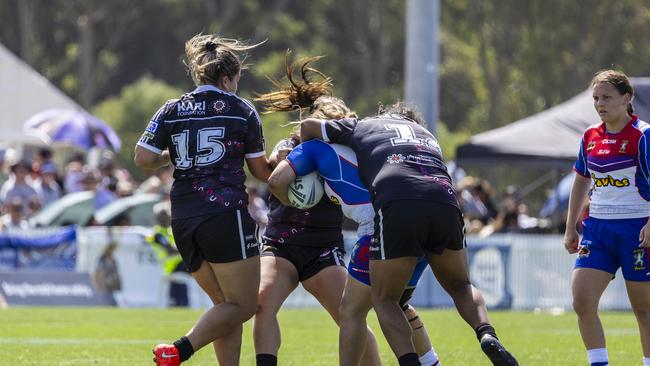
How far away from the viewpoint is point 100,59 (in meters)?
50.4

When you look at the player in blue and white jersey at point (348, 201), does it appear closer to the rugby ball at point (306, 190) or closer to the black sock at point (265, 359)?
the rugby ball at point (306, 190)

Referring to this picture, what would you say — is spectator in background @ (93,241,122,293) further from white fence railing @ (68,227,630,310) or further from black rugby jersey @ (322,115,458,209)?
black rugby jersey @ (322,115,458,209)

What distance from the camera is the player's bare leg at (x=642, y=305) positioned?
8359 mm

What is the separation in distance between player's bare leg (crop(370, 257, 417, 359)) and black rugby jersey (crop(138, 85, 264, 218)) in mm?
915

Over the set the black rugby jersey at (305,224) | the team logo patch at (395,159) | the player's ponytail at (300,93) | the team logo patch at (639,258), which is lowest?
the team logo patch at (639,258)

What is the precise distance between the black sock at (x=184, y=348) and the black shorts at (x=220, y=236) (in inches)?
18.9

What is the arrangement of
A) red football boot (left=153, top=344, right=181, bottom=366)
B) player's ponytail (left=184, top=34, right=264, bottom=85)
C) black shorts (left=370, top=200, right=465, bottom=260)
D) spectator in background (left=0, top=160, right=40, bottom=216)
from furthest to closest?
1. spectator in background (left=0, top=160, right=40, bottom=216)
2. player's ponytail (left=184, top=34, right=264, bottom=85)
3. red football boot (left=153, top=344, right=181, bottom=366)
4. black shorts (left=370, top=200, right=465, bottom=260)

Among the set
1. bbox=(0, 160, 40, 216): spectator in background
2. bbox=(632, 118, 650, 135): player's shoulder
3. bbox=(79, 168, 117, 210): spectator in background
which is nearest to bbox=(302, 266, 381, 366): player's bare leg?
bbox=(632, 118, 650, 135): player's shoulder

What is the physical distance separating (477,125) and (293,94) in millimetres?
38232

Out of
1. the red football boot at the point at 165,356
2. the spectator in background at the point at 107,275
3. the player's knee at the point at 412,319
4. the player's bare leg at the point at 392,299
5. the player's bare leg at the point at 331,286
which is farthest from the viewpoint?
the spectator in background at the point at 107,275

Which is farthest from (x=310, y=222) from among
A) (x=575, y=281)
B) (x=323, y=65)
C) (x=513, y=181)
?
(x=323, y=65)

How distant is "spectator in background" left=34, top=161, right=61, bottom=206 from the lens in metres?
22.0

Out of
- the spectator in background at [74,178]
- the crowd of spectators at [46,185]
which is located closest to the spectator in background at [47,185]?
the crowd of spectators at [46,185]

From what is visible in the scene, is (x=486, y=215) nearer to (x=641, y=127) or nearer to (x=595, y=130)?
(x=595, y=130)
